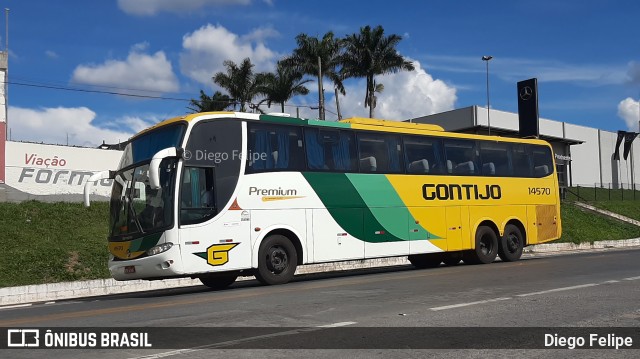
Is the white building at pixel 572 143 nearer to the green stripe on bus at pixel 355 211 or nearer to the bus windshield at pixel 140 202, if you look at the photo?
the green stripe on bus at pixel 355 211

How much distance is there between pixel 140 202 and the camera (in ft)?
43.5

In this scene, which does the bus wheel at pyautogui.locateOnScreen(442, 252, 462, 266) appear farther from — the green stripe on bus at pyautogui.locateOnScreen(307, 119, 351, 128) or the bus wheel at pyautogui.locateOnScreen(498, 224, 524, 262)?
the green stripe on bus at pyautogui.locateOnScreen(307, 119, 351, 128)

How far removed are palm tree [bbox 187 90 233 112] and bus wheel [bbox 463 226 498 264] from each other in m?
41.0

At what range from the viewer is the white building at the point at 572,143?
60969 millimetres

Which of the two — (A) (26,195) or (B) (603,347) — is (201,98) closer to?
(A) (26,195)

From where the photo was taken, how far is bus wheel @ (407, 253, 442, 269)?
19391 mm

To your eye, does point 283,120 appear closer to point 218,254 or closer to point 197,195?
point 197,195

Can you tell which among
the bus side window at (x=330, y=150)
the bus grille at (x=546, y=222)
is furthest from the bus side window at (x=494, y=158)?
the bus side window at (x=330, y=150)

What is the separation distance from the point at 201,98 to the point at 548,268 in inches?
1943

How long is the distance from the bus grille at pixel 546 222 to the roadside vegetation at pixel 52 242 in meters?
12.5

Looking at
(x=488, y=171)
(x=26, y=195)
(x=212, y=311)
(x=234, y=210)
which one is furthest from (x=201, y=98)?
A: (x=212, y=311)

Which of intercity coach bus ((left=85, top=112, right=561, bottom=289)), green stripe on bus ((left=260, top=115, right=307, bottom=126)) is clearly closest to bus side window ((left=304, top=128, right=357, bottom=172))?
intercity coach bus ((left=85, top=112, right=561, bottom=289))

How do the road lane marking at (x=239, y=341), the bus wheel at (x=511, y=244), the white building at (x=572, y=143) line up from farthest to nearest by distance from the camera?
the white building at (x=572, y=143) → the bus wheel at (x=511, y=244) → the road lane marking at (x=239, y=341)

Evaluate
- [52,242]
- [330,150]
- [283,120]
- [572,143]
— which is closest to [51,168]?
[52,242]
